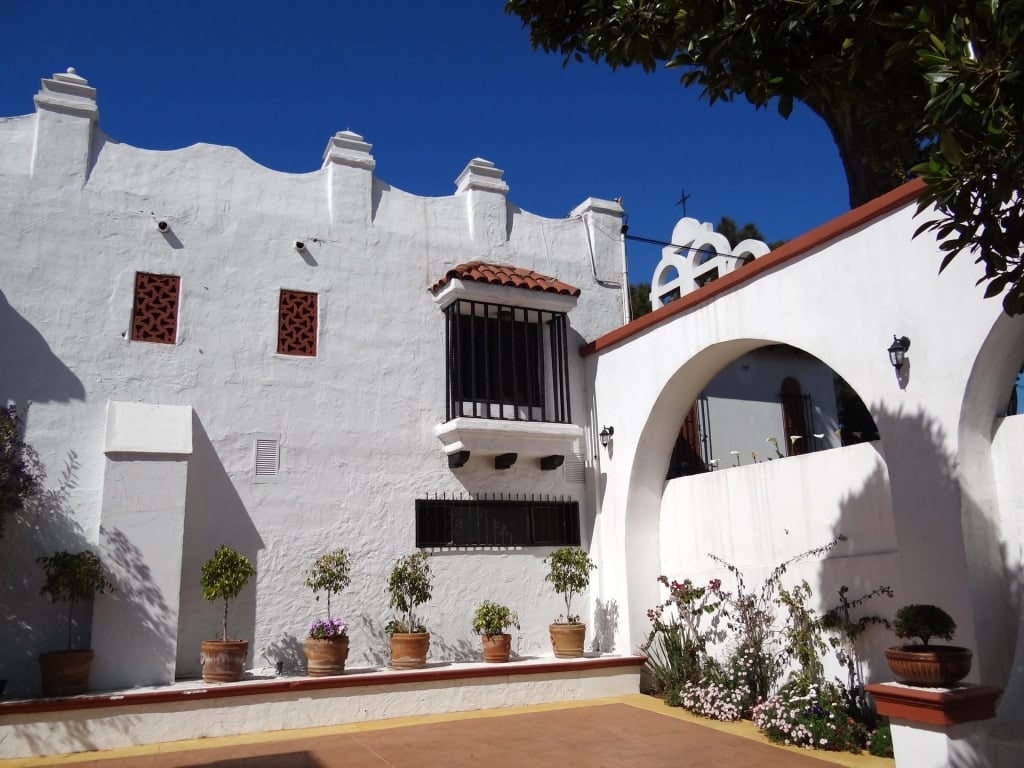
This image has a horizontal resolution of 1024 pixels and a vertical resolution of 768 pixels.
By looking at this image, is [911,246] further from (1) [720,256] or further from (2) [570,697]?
(2) [570,697]

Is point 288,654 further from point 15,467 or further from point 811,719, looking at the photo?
point 811,719

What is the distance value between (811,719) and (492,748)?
8.63ft

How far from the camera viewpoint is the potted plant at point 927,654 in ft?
17.3

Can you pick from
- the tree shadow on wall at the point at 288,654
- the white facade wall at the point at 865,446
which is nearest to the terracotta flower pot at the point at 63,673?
the tree shadow on wall at the point at 288,654

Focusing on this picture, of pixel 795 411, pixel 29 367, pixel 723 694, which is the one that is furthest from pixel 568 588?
pixel 795 411

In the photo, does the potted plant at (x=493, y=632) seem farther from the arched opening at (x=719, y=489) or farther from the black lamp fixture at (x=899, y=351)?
the black lamp fixture at (x=899, y=351)

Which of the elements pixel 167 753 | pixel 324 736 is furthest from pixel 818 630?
pixel 167 753

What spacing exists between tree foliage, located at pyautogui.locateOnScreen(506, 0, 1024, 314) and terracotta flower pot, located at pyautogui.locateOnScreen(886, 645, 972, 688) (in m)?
2.38

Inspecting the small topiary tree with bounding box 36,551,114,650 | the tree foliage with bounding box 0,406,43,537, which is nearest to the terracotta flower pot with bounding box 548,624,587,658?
the small topiary tree with bounding box 36,551,114,650

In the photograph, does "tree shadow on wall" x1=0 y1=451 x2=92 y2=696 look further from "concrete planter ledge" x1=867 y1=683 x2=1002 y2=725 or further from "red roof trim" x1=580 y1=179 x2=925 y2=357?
"concrete planter ledge" x1=867 y1=683 x2=1002 y2=725

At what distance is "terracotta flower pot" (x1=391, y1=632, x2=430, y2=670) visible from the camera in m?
8.70

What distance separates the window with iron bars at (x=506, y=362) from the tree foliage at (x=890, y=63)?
4.31 metres

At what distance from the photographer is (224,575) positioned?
318 inches

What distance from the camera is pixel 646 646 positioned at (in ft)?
31.0
